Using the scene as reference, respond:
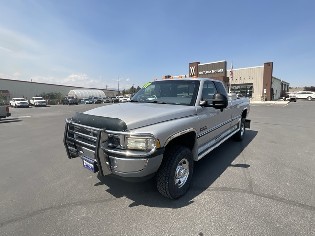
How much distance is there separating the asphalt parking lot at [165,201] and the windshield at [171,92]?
1.56m

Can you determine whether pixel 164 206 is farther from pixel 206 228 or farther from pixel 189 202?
pixel 206 228

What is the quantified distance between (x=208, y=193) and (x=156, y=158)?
1.32m

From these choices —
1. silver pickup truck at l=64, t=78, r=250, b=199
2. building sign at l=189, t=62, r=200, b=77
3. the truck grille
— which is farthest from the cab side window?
building sign at l=189, t=62, r=200, b=77

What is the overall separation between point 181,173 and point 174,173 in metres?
0.32

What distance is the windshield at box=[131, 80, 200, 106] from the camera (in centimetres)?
430

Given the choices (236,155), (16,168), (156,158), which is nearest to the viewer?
(156,158)

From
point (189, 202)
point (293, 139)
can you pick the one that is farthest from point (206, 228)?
point (293, 139)

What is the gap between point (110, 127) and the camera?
303 centimetres

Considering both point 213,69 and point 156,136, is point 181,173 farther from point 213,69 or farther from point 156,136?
point 213,69

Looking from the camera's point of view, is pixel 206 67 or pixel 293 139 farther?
pixel 206 67

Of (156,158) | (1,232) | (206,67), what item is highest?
(206,67)

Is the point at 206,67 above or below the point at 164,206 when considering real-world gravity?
above

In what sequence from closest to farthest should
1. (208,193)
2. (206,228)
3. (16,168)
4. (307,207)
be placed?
1. (206,228)
2. (307,207)
3. (208,193)
4. (16,168)

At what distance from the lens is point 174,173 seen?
334 centimetres
